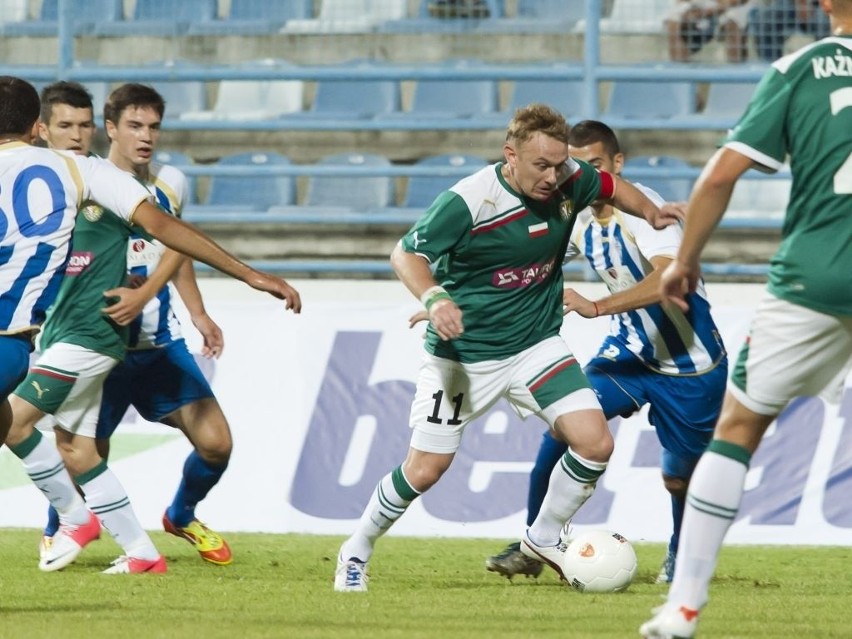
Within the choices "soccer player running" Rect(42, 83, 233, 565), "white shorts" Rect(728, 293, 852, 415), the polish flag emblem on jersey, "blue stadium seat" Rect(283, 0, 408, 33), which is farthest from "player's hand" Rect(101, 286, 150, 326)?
"blue stadium seat" Rect(283, 0, 408, 33)

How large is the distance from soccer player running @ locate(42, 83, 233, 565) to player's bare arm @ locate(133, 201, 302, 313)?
1.60m

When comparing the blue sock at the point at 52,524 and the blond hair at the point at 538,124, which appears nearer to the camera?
the blond hair at the point at 538,124

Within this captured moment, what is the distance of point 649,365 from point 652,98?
17.7ft

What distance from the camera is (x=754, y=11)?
1116 centimetres

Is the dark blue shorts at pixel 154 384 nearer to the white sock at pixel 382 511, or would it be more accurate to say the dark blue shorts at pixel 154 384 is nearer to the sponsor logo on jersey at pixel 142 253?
the sponsor logo on jersey at pixel 142 253

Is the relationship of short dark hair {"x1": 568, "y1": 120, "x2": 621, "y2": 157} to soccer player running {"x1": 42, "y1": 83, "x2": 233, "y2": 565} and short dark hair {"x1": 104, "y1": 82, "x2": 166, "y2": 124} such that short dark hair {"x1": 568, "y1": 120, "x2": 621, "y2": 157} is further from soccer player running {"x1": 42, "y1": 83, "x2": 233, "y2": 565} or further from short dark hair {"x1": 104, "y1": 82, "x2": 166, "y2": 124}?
short dark hair {"x1": 104, "y1": 82, "x2": 166, "y2": 124}

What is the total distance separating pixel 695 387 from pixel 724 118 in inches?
185

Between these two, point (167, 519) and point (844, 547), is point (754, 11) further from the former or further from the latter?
point (167, 519)

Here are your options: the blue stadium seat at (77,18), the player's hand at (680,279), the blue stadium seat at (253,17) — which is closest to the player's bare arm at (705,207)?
the player's hand at (680,279)

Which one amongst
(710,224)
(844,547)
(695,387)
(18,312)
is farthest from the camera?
(844,547)

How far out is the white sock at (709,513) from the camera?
4.57 meters

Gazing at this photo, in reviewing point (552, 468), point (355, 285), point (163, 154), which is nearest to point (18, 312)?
point (552, 468)

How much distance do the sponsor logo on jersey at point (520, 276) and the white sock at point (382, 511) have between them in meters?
0.91

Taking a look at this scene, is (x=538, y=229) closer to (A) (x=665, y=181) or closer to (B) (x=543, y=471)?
(B) (x=543, y=471)
